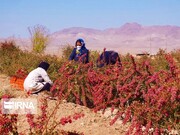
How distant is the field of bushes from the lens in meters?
5.94

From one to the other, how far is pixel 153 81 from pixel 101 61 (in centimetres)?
322

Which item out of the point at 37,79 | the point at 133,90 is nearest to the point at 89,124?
the point at 133,90

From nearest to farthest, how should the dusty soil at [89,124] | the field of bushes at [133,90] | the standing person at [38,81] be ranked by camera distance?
the field of bushes at [133,90]
the dusty soil at [89,124]
the standing person at [38,81]

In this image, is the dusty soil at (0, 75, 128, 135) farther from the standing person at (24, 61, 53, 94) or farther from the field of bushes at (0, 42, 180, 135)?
the standing person at (24, 61, 53, 94)

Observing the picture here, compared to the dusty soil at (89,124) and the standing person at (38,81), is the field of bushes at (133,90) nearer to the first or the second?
the dusty soil at (89,124)

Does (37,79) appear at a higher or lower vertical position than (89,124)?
higher

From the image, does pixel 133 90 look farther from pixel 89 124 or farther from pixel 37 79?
pixel 37 79

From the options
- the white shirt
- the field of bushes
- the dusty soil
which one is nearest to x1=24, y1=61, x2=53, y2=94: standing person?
the white shirt

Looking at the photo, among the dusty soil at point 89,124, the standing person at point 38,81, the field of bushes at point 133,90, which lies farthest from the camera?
the standing person at point 38,81

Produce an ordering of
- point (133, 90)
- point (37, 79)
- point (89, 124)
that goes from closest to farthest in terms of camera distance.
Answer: point (133, 90), point (89, 124), point (37, 79)

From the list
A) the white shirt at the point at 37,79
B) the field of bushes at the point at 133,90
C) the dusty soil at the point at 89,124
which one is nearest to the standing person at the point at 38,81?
the white shirt at the point at 37,79

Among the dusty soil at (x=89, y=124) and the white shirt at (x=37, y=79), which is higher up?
the white shirt at (x=37, y=79)

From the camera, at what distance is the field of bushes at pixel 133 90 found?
19.5ft

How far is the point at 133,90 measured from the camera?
Answer: 7938 millimetres
